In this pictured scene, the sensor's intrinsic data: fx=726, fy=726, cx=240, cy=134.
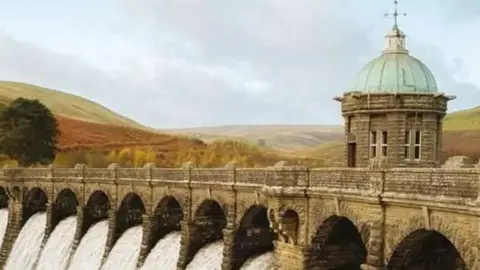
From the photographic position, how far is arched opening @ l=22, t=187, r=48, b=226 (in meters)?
60.5

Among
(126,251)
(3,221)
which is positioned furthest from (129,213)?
(3,221)

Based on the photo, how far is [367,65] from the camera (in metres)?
37.7

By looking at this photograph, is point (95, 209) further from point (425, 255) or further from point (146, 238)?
point (425, 255)

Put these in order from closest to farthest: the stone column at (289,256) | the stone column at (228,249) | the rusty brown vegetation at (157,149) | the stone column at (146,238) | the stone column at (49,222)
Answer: the stone column at (289,256) < the stone column at (228,249) < the stone column at (146,238) < the stone column at (49,222) < the rusty brown vegetation at (157,149)

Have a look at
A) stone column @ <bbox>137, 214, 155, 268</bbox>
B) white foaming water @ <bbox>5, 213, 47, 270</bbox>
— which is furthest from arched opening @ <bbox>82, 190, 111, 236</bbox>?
stone column @ <bbox>137, 214, 155, 268</bbox>

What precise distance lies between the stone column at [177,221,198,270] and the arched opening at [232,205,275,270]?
395 centimetres

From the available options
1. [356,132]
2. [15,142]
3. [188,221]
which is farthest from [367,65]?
[15,142]

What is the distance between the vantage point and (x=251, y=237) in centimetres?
3347

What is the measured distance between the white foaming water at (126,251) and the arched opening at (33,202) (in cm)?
1775

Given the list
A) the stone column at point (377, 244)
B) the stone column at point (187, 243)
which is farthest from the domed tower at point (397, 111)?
the stone column at point (377, 244)

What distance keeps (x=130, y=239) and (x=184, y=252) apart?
28.2 feet

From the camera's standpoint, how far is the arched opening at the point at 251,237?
32656 mm

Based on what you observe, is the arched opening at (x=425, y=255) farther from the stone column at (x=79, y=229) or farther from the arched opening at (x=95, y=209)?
the stone column at (x=79, y=229)

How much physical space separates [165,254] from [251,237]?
7.73 m
